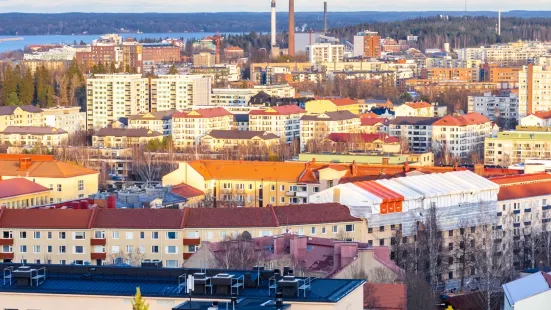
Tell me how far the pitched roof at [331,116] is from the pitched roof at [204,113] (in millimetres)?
2898

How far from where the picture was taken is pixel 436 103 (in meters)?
59.0

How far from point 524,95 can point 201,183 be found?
82.3ft

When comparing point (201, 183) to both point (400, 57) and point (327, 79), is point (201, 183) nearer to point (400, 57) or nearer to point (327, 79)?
point (327, 79)

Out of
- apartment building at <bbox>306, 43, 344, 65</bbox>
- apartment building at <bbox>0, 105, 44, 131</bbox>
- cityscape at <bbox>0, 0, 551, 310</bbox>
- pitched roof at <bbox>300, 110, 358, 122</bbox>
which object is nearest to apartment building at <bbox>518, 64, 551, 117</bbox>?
cityscape at <bbox>0, 0, 551, 310</bbox>

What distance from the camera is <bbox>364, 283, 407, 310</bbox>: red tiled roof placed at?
46.3ft

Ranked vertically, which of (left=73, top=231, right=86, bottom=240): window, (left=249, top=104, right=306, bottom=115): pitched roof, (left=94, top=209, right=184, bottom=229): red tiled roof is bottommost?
(left=249, top=104, right=306, bottom=115): pitched roof

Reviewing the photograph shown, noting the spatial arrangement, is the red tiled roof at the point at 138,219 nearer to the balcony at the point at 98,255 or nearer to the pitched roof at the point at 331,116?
the balcony at the point at 98,255

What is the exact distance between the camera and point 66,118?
2000 inches

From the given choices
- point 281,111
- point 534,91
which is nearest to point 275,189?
point 281,111

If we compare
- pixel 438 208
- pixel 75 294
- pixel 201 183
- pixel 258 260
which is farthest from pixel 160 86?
pixel 75 294

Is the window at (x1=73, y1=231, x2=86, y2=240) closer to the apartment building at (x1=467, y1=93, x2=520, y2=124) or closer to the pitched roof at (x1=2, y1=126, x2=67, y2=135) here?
the pitched roof at (x1=2, y1=126, x2=67, y2=135)

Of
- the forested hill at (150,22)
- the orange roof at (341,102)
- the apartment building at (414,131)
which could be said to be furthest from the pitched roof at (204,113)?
the forested hill at (150,22)

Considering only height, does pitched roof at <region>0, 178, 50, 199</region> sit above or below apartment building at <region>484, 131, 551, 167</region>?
above

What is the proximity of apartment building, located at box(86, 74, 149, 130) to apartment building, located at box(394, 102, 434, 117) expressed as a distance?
8511 mm
